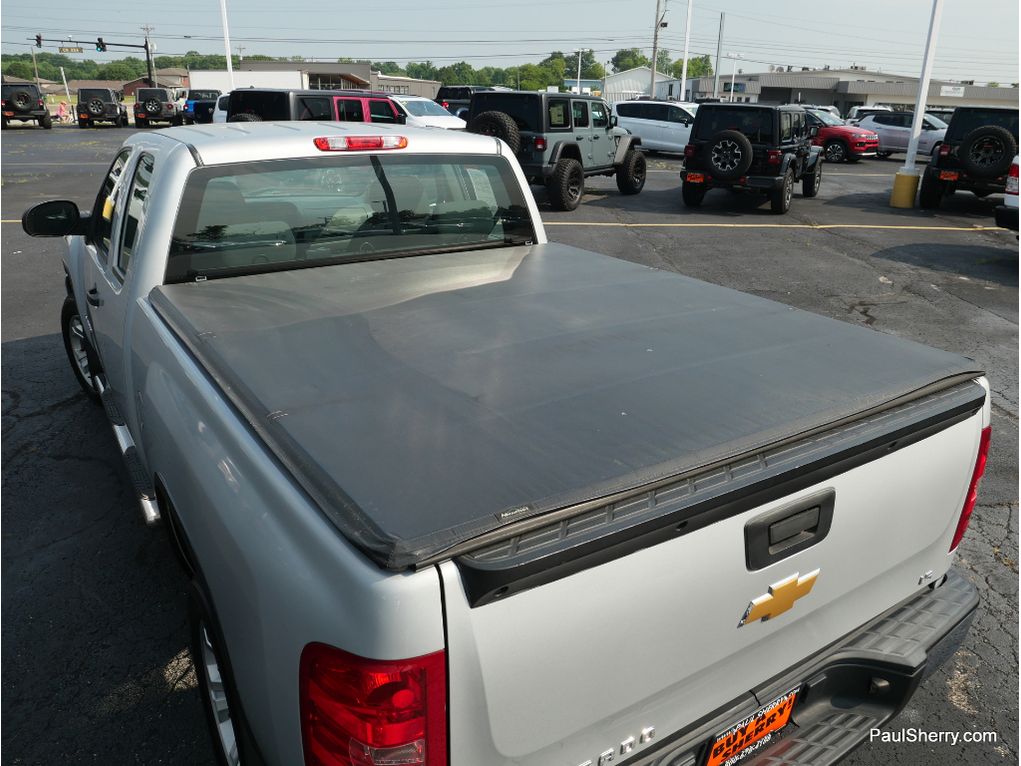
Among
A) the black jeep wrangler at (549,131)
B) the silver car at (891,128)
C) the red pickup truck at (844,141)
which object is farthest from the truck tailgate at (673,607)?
the silver car at (891,128)

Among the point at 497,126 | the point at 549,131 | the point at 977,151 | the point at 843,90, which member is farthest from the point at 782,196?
the point at 843,90

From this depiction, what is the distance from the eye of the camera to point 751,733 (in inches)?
77.7

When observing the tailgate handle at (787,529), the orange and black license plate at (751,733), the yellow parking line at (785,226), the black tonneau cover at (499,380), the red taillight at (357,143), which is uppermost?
the red taillight at (357,143)

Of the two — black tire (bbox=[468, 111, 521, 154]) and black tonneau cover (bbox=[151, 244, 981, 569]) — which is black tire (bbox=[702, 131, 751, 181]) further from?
black tonneau cover (bbox=[151, 244, 981, 569])

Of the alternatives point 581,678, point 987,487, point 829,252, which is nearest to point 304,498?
point 581,678

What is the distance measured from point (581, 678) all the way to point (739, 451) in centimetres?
63

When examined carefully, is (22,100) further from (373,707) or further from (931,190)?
(373,707)

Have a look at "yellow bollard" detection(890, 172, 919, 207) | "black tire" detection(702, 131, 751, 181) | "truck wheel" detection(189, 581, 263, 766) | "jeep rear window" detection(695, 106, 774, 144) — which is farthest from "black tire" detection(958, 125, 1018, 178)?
"truck wheel" detection(189, 581, 263, 766)

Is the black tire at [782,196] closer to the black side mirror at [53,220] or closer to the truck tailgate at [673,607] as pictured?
the black side mirror at [53,220]

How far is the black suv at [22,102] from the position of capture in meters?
33.8

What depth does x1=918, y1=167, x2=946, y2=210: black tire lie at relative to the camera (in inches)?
591

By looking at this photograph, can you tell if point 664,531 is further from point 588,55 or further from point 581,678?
point 588,55

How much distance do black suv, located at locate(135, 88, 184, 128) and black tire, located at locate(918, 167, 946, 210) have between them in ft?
117

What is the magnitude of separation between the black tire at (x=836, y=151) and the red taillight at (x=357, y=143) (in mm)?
24444
